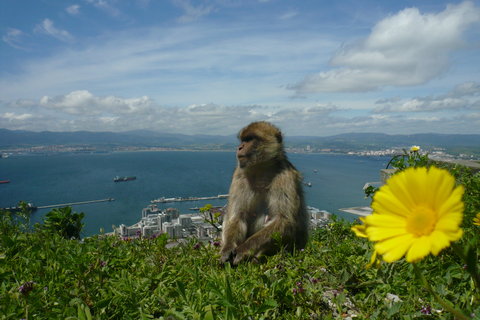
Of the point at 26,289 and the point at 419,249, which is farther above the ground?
the point at 419,249

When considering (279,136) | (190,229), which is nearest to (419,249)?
(279,136)

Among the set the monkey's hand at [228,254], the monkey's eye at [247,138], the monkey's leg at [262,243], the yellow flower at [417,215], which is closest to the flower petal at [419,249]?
the yellow flower at [417,215]

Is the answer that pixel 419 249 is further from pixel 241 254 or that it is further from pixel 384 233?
pixel 241 254

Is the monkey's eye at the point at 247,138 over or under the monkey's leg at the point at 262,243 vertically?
over

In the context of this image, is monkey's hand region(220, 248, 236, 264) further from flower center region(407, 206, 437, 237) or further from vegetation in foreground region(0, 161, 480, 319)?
flower center region(407, 206, 437, 237)

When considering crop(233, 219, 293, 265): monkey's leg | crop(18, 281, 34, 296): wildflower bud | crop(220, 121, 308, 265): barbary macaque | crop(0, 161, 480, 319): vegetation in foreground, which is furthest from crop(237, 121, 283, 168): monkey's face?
crop(18, 281, 34, 296): wildflower bud

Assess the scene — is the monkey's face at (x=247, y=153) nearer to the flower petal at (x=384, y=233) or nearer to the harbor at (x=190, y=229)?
A: the harbor at (x=190, y=229)

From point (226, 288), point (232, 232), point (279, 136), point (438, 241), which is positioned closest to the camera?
point (438, 241)
